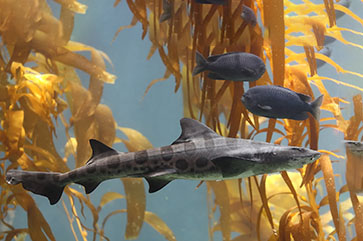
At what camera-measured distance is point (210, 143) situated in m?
1.16

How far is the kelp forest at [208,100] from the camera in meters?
2.17

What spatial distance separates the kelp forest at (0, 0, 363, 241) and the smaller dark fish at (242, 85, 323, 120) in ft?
1.39

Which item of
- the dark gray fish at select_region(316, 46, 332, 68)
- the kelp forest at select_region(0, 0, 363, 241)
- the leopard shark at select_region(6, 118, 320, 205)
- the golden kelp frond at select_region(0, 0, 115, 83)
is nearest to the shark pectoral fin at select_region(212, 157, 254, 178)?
the leopard shark at select_region(6, 118, 320, 205)

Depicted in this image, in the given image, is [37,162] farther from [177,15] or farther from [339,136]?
[339,136]

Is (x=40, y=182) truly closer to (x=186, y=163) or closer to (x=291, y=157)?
(x=186, y=163)

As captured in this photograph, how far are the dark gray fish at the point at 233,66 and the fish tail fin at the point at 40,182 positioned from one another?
945mm

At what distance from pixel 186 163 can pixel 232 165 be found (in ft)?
0.52

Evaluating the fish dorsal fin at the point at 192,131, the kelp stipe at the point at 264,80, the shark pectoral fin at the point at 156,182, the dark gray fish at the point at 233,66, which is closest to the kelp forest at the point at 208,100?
the kelp stipe at the point at 264,80

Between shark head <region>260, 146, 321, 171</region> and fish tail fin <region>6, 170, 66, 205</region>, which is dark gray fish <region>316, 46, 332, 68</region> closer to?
shark head <region>260, 146, 321, 171</region>

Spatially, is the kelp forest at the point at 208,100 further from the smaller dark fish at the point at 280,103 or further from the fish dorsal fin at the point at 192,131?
the fish dorsal fin at the point at 192,131

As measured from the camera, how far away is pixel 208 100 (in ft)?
7.97

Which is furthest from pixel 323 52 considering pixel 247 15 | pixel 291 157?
pixel 291 157

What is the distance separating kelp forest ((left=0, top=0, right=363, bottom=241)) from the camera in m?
2.17

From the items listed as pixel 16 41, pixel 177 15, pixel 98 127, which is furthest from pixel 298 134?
pixel 16 41
